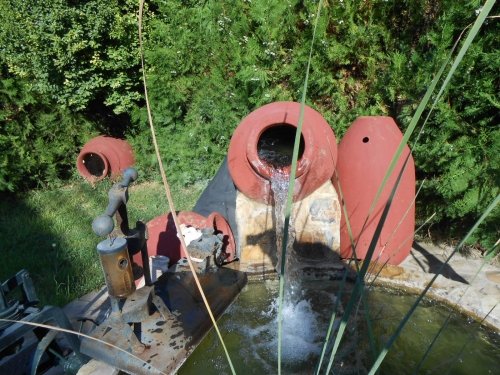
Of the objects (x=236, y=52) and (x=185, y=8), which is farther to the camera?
(x=185, y=8)

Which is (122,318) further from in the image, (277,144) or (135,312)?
(277,144)

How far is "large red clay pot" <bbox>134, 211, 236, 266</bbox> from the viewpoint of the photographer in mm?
2910

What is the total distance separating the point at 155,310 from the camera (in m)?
1.83

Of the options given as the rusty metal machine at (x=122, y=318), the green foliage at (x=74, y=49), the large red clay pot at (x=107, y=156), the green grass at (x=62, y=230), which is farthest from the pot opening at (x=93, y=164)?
the rusty metal machine at (x=122, y=318)

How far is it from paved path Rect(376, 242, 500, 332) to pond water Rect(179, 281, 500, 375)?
0.09 meters

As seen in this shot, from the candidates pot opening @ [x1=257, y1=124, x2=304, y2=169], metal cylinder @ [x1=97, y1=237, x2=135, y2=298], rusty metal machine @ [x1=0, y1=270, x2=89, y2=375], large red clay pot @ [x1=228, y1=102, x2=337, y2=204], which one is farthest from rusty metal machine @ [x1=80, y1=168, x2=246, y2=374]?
pot opening @ [x1=257, y1=124, x2=304, y2=169]

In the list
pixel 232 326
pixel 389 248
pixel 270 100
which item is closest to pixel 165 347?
pixel 232 326

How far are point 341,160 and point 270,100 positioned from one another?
66.4 inches

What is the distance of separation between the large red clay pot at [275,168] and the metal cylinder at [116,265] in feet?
4.65

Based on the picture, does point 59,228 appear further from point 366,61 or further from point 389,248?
point 366,61

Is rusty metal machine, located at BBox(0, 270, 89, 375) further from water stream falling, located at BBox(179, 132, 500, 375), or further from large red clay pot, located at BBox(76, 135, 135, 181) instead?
large red clay pot, located at BBox(76, 135, 135, 181)

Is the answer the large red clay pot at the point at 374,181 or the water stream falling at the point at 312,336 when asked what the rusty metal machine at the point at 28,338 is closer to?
the water stream falling at the point at 312,336

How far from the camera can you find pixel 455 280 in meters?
2.53

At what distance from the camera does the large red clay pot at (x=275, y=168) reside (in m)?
2.70
